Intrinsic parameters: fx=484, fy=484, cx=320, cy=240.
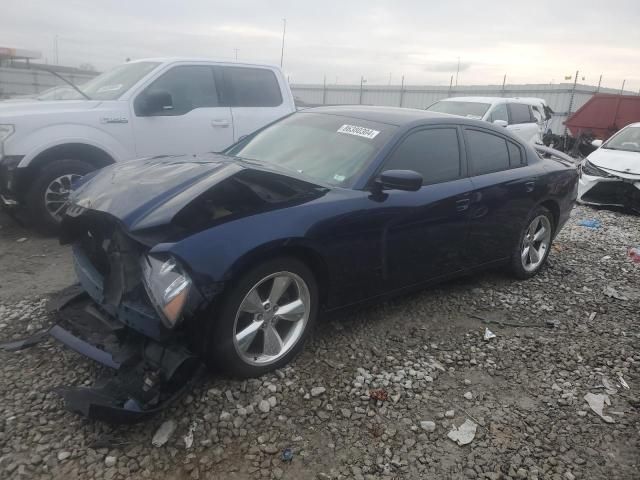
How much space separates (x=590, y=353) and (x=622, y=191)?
5.72m

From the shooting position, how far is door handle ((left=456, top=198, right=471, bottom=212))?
371cm

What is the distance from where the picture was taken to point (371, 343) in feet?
11.1

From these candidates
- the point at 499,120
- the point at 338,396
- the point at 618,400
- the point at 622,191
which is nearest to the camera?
the point at 338,396

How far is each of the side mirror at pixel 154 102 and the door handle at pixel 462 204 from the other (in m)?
3.51

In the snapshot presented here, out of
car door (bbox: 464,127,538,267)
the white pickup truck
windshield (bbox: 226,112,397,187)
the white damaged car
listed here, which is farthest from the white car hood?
windshield (bbox: 226,112,397,187)

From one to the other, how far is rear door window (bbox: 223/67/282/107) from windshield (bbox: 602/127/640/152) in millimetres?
Answer: 6579

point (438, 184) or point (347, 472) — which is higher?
point (438, 184)

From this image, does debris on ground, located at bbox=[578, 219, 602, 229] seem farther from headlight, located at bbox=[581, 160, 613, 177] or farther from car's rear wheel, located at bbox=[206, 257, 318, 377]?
car's rear wheel, located at bbox=[206, 257, 318, 377]

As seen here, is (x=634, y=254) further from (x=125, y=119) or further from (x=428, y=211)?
(x=125, y=119)

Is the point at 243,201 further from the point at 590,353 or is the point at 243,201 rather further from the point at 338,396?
the point at 590,353

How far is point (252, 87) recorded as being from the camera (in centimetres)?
643

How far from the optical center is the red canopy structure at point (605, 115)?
16.0 m

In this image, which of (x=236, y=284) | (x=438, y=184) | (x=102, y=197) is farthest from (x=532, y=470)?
(x=102, y=197)

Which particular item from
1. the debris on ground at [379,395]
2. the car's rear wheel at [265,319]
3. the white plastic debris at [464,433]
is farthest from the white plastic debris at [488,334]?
the car's rear wheel at [265,319]
